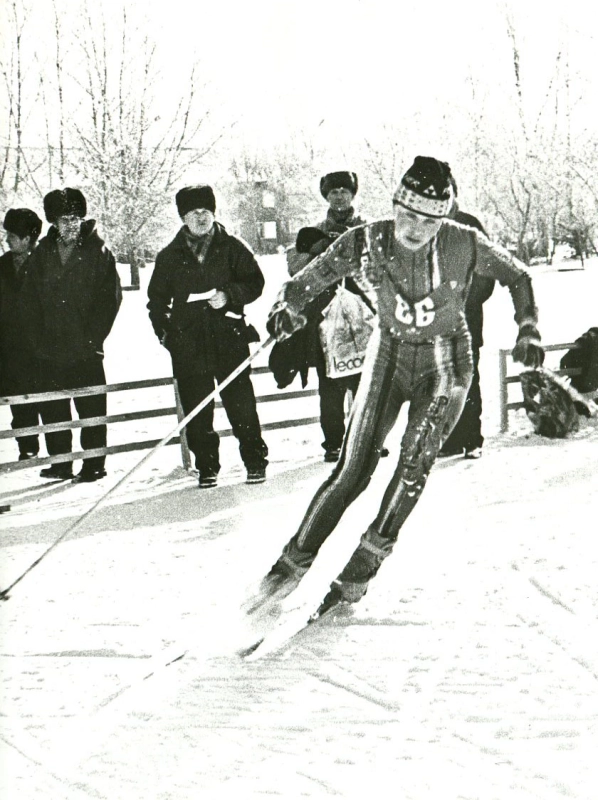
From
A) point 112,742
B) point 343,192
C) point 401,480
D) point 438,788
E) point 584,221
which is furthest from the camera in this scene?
point 584,221

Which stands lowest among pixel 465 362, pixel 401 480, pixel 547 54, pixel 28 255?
pixel 401 480

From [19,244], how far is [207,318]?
41.1 inches

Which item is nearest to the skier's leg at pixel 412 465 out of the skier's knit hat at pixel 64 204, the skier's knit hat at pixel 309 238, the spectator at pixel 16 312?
the skier's knit hat at pixel 309 238

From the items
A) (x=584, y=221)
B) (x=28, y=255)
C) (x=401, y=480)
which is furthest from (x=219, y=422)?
(x=401, y=480)

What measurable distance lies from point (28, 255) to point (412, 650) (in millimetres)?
2935

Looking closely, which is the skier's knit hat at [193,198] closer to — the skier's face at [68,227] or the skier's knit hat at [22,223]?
the skier's face at [68,227]

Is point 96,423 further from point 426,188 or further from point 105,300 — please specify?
point 426,188

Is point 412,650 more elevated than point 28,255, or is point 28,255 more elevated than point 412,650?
point 28,255

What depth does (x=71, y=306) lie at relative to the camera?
461 centimetres

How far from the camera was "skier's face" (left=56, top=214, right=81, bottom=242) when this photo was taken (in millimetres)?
4520

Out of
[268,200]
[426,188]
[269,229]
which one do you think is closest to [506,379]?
[269,229]

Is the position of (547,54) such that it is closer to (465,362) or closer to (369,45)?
(369,45)

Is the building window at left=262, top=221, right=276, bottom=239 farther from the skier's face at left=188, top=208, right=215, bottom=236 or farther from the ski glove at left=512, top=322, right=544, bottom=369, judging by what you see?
the ski glove at left=512, top=322, right=544, bottom=369

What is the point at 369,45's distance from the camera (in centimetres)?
337
